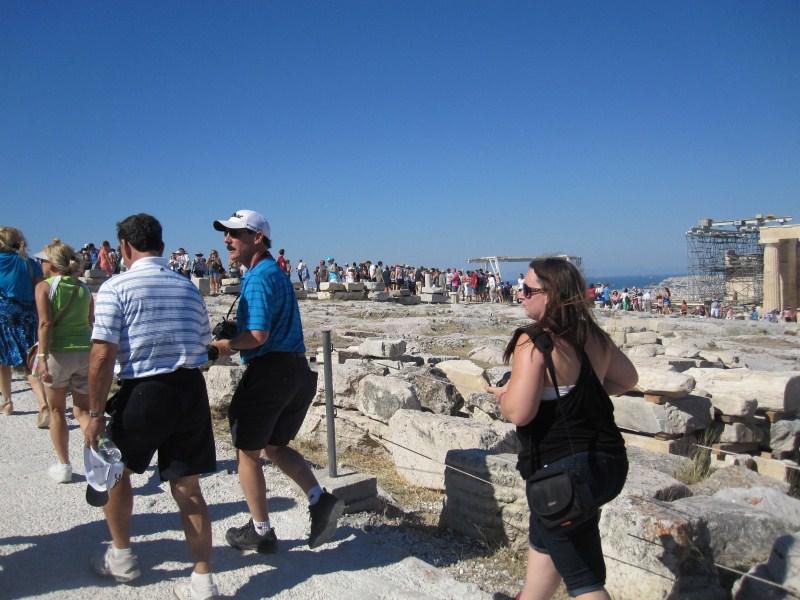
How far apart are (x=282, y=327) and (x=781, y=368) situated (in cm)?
1069

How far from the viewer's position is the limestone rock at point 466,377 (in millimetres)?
8633

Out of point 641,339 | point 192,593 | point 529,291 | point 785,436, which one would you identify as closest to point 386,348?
point 785,436

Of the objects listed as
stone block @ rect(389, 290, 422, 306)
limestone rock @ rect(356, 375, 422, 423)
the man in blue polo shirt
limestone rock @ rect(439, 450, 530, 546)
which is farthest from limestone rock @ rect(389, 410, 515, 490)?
stone block @ rect(389, 290, 422, 306)

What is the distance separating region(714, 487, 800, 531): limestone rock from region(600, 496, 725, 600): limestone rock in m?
1.05

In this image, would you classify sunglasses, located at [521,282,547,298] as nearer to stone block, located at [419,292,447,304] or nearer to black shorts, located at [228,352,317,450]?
black shorts, located at [228,352,317,450]

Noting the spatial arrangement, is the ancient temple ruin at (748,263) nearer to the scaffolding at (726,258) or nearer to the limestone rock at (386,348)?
the scaffolding at (726,258)

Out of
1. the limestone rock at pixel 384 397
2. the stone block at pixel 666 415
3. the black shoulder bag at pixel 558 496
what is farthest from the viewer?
the stone block at pixel 666 415

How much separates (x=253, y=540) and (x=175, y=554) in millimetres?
452

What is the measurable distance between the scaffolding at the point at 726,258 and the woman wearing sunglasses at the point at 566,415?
1639 inches

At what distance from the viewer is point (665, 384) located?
23.0 ft

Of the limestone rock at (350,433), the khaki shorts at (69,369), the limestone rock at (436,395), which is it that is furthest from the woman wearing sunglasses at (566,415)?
the limestone rock at (436,395)

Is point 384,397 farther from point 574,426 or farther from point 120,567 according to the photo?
point 574,426

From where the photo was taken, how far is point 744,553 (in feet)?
12.4

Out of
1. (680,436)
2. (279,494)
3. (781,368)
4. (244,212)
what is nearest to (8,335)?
(279,494)
